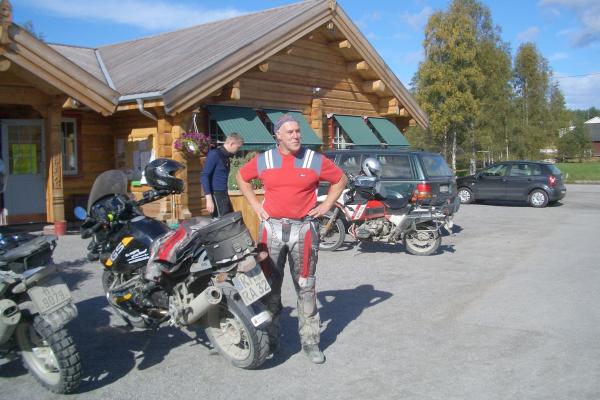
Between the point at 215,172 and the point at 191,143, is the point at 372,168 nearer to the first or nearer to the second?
the point at 215,172

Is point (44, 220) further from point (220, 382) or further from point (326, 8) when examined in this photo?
point (220, 382)

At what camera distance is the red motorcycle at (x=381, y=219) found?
9.66m

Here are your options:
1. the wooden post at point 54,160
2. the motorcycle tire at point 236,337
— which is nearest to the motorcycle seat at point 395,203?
the motorcycle tire at point 236,337

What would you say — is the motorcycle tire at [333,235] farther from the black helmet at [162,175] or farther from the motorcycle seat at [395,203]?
the black helmet at [162,175]

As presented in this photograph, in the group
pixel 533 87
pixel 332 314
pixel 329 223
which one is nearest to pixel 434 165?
pixel 329 223

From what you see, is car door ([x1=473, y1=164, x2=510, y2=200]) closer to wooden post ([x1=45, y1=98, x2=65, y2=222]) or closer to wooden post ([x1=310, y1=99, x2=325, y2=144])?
wooden post ([x1=310, y1=99, x2=325, y2=144])

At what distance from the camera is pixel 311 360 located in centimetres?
479

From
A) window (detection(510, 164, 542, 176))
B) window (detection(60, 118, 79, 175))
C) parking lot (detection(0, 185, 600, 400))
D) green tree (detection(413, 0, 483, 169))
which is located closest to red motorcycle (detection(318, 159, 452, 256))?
parking lot (detection(0, 185, 600, 400))

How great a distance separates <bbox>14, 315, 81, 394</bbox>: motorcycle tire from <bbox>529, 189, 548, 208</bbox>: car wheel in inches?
693

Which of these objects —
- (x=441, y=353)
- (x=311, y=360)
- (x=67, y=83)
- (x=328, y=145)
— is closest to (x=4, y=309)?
(x=311, y=360)

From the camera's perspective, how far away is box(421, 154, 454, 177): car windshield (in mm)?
11617

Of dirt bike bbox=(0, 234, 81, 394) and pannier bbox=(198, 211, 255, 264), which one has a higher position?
pannier bbox=(198, 211, 255, 264)

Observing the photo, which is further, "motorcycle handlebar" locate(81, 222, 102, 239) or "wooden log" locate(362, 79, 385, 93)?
"wooden log" locate(362, 79, 385, 93)

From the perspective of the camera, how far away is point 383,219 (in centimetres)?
982
